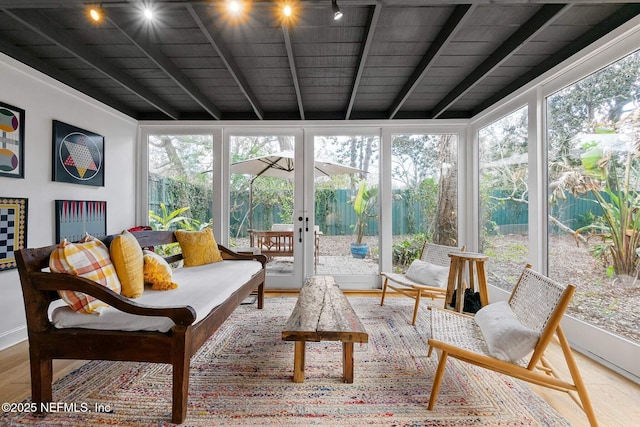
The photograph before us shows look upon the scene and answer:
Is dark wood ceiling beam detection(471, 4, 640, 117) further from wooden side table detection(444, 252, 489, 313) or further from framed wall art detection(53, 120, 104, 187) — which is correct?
framed wall art detection(53, 120, 104, 187)

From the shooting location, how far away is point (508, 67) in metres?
2.71

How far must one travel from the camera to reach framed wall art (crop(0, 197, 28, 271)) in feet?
7.44

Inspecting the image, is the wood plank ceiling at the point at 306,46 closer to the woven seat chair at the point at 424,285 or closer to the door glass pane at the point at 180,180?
the door glass pane at the point at 180,180

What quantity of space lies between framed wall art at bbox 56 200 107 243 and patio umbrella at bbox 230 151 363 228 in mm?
1652

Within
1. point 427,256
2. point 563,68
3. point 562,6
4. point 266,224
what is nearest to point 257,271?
point 266,224

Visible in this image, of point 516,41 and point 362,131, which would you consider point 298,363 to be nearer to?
point 516,41

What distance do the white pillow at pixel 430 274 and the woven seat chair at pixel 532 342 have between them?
90 cm

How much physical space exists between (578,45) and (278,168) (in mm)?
3314

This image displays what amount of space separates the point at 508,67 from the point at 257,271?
325 cm

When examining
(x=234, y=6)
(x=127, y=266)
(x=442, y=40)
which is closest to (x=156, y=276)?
(x=127, y=266)

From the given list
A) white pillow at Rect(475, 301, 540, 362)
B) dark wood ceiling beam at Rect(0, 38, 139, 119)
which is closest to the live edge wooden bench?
white pillow at Rect(475, 301, 540, 362)

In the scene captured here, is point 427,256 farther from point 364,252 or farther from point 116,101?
point 116,101

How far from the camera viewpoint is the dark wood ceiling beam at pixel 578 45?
1922mm

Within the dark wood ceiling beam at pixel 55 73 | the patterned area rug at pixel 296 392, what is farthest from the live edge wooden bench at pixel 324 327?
the dark wood ceiling beam at pixel 55 73
